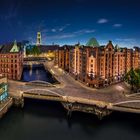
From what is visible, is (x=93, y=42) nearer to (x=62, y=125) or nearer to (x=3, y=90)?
(x=3, y=90)

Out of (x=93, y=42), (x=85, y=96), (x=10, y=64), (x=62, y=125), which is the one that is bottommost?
(x=62, y=125)

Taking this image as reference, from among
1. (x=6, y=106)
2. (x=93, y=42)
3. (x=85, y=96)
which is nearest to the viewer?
(x=6, y=106)

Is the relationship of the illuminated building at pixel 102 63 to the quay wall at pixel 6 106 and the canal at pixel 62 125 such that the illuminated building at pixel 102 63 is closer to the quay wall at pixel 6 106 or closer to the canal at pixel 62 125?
the canal at pixel 62 125

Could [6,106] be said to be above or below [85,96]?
below

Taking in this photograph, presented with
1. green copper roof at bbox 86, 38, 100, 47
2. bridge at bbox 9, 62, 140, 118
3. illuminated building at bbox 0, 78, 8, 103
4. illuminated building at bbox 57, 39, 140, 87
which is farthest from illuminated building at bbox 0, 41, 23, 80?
illuminated building at bbox 0, 78, 8, 103

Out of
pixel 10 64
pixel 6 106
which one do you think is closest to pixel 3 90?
pixel 6 106

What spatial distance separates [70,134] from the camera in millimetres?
39656

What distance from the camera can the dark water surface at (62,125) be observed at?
38781 mm

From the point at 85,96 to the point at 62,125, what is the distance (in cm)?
1067

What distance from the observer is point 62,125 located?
43.0m

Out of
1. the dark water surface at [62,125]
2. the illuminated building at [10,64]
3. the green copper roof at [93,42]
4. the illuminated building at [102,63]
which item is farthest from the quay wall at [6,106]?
the green copper roof at [93,42]

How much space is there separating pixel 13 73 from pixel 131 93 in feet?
129

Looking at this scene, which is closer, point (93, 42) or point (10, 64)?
point (10, 64)

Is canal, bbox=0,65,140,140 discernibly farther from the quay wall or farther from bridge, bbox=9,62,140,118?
bridge, bbox=9,62,140,118
